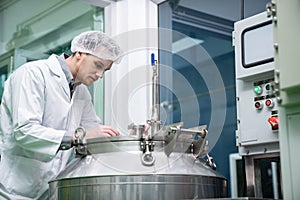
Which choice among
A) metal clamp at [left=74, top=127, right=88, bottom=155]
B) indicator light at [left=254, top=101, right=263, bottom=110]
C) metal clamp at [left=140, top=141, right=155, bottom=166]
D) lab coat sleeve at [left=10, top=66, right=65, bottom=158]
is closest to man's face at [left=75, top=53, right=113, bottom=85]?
lab coat sleeve at [left=10, top=66, right=65, bottom=158]

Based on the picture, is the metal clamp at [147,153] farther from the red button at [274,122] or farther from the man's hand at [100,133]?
the red button at [274,122]

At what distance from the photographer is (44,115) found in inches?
68.9

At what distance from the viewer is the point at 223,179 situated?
152 cm

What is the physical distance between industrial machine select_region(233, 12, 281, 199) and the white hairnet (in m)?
0.52

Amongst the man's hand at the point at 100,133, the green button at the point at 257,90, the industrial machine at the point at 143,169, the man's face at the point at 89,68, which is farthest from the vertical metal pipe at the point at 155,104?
the green button at the point at 257,90

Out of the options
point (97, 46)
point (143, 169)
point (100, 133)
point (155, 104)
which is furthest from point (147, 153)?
point (97, 46)

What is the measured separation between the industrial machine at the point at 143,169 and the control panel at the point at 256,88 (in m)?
0.18

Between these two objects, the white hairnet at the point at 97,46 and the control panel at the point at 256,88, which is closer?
the control panel at the point at 256,88

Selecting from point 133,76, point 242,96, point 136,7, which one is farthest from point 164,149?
point 136,7

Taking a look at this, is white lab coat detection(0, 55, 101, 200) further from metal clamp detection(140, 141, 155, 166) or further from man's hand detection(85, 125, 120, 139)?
metal clamp detection(140, 141, 155, 166)

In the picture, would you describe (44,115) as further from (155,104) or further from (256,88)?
(256,88)

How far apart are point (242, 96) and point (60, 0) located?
1.43 metres

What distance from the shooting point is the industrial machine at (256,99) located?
61.4 inches

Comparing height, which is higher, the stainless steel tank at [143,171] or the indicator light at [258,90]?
the indicator light at [258,90]
